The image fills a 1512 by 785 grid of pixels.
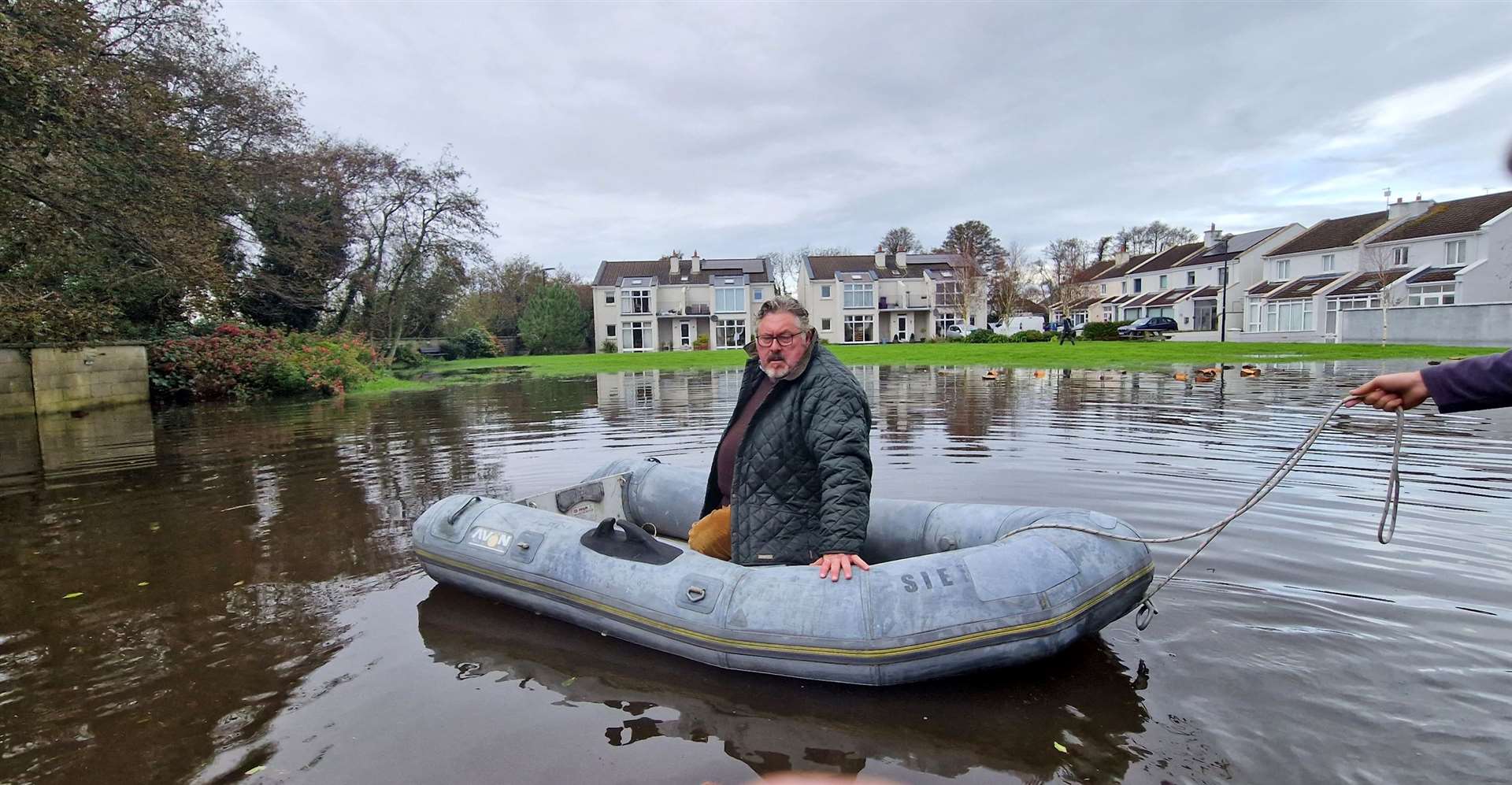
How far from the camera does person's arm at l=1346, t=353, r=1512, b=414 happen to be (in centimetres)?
233

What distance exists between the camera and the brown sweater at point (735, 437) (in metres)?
4.23

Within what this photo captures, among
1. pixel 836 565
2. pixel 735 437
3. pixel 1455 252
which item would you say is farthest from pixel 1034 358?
pixel 836 565

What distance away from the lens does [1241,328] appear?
Answer: 4941 centimetres

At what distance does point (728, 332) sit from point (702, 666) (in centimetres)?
5263

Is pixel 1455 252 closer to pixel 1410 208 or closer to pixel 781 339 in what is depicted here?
pixel 1410 208

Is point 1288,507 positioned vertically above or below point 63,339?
below

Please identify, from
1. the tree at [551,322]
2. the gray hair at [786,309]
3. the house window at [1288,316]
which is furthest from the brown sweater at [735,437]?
the tree at [551,322]

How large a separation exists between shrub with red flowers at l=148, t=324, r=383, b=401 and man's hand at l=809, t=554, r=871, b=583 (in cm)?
2081

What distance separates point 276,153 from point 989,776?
2692 cm

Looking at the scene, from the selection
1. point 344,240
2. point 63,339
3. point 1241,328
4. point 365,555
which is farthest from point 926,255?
point 365,555

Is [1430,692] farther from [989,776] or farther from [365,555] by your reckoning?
A: [365,555]

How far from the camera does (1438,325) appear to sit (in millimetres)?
31203

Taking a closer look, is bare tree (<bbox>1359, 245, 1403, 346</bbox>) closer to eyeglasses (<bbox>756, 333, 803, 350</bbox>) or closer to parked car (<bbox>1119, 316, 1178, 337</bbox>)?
parked car (<bbox>1119, 316, 1178, 337</bbox>)

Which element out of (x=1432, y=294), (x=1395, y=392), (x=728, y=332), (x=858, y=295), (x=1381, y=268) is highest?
(x=858, y=295)
